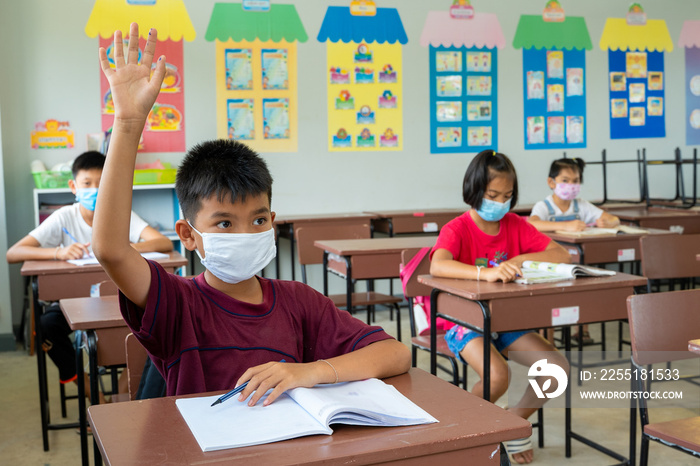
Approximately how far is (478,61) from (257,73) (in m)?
1.90

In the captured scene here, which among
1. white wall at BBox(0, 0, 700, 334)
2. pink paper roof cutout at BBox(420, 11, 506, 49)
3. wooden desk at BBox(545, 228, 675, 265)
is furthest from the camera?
pink paper roof cutout at BBox(420, 11, 506, 49)

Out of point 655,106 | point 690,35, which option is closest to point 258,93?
point 655,106

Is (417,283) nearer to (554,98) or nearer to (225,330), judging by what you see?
(225,330)

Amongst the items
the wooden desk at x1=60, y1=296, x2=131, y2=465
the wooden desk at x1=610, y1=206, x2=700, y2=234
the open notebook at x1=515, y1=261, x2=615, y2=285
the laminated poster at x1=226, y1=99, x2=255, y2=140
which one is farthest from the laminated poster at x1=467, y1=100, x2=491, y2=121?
the wooden desk at x1=60, y1=296, x2=131, y2=465

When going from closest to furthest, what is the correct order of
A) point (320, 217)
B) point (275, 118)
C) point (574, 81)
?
point (320, 217) < point (275, 118) < point (574, 81)

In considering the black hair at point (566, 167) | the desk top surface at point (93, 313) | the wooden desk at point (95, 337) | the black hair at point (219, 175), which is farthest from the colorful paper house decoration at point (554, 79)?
the black hair at point (219, 175)

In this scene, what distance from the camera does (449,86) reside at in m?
5.97

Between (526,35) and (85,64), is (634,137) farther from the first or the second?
(85,64)

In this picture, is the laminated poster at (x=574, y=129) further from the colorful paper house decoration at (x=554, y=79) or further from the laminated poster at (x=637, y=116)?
the laminated poster at (x=637, y=116)

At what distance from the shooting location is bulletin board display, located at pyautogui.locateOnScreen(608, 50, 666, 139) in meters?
6.44

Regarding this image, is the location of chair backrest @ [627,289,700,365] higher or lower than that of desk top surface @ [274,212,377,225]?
lower

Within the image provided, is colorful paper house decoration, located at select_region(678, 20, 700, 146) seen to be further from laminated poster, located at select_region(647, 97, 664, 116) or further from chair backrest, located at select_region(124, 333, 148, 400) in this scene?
chair backrest, located at select_region(124, 333, 148, 400)

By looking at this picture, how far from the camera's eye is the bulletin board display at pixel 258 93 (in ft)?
17.8

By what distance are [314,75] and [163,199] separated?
1.53 metres
